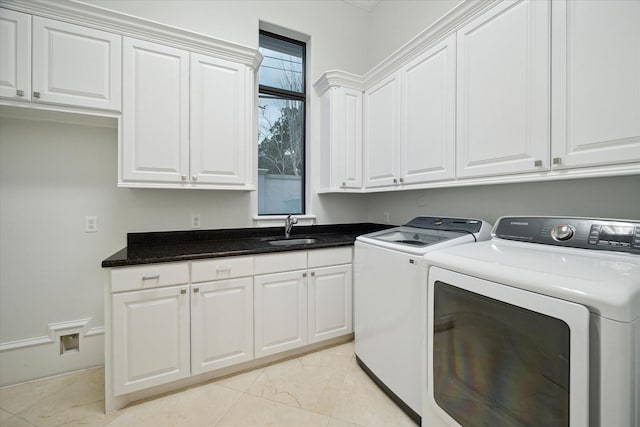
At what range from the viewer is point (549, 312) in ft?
2.67

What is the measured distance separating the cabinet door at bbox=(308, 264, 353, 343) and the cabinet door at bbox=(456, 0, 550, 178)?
119 centimetres

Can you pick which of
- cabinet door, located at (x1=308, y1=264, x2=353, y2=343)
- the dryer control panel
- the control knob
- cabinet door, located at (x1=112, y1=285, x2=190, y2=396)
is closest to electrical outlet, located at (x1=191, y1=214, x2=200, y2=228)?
cabinet door, located at (x1=112, y1=285, x2=190, y2=396)

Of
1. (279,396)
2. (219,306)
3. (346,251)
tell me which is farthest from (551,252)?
(219,306)

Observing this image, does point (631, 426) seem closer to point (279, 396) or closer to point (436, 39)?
point (279, 396)

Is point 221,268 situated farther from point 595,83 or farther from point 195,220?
point 595,83

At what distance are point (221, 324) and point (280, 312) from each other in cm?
42

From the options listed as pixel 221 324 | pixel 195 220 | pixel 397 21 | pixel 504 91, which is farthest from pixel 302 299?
pixel 397 21

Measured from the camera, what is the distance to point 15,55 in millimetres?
1525

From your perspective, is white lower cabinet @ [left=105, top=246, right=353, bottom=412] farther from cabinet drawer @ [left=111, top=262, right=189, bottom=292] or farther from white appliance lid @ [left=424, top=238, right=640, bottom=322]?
white appliance lid @ [left=424, top=238, right=640, bottom=322]

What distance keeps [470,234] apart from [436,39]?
136 centimetres

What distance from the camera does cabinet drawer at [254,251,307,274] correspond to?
190 centimetres

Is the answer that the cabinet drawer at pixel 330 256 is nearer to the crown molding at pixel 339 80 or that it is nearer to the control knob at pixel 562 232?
the control knob at pixel 562 232

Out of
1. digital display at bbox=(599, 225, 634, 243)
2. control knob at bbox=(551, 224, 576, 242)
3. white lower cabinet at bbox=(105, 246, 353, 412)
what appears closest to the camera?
digital display at bbox=(599, 225, 634, 243)

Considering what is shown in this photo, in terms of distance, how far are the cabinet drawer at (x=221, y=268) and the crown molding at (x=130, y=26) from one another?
1.52 meters
